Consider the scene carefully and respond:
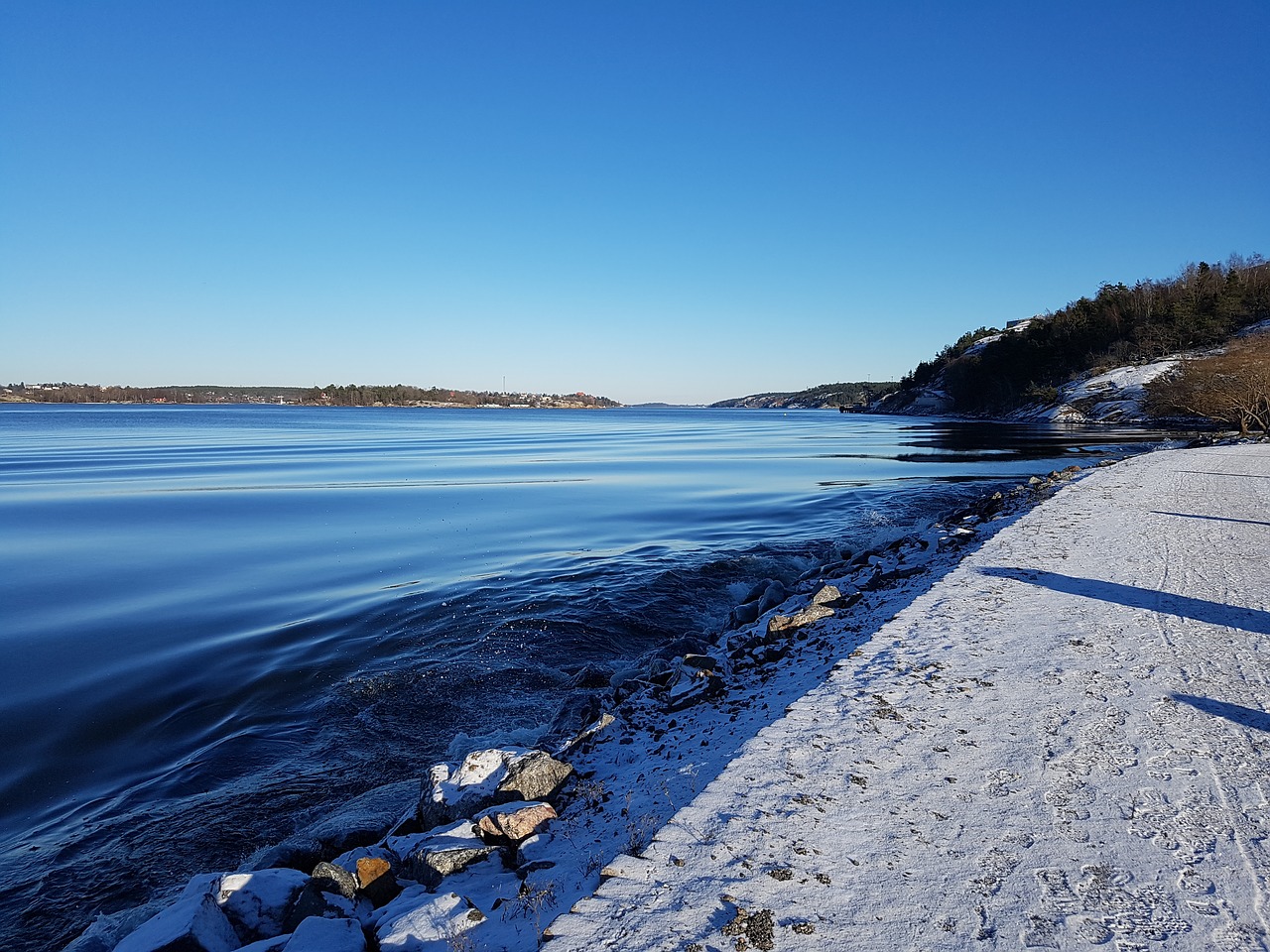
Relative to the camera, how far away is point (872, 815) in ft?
12.5

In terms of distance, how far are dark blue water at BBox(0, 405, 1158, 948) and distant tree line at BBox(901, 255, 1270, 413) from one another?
77779 millimetres

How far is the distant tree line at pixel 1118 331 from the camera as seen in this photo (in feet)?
274

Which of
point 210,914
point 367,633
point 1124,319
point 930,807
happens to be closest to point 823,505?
point 367,633

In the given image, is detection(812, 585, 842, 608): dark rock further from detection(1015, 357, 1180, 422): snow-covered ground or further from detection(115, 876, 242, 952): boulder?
detection(1015, 357, 1180, 422): snow-covered ground

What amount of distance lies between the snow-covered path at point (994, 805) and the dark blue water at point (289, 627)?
13.8 ft

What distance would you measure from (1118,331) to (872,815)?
11094 centimetres

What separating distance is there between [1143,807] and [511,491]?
2606 centimetres

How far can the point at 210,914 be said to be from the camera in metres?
3.88

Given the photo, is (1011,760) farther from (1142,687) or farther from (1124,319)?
(1124,319)

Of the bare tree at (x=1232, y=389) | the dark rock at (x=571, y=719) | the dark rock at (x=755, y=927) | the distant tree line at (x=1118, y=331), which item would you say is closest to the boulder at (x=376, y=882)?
the dark rock at (x=571, y=719)

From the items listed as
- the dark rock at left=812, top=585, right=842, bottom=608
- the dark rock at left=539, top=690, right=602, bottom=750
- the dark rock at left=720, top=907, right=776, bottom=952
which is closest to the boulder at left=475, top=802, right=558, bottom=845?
the dark rock at left=539, top=690, right=602, bottom=750

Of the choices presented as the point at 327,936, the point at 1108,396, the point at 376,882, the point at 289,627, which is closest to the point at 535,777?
the point at 376,882

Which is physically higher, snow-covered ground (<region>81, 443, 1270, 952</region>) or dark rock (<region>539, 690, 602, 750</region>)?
snow-covered ground (<region>81, 443, 1270, 952</region>)

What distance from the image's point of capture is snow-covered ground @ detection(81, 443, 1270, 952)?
3076mm
